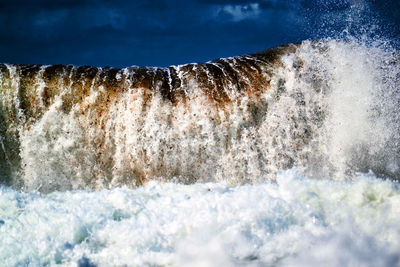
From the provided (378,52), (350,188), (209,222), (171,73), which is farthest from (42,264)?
(378,52)

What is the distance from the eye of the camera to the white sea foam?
4.08 metres

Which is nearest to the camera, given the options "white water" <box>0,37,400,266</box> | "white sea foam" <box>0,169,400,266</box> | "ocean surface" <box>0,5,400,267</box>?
"white sea foam" <box>0,169,400,266</box>

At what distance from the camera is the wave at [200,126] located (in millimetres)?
8258

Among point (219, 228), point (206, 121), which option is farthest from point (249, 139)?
point (219, 228)

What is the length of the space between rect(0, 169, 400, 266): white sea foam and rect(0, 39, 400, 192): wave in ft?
8.87

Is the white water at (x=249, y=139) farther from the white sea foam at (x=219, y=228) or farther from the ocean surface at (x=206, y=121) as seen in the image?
the white sea foam at (x=219, y=228)

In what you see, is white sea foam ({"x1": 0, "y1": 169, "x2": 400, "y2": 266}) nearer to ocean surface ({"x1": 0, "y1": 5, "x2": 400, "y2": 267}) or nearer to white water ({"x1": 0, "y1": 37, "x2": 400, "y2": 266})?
white water ({"x1": 0, "y1": 37, "x2": 400, "y2": 266})

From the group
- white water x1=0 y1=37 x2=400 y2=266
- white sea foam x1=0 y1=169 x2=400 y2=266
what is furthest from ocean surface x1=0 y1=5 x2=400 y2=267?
white sea foam x1=0 y1=169 x2=400 y2=266

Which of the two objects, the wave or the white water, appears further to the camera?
the wave

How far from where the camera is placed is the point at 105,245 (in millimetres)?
4430

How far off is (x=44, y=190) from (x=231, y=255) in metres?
5.58

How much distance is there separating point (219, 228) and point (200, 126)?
4.17 metres

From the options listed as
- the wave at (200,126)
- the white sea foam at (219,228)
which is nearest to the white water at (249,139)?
the wave at (200,126)

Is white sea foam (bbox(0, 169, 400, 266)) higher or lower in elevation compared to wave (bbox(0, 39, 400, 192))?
lower
